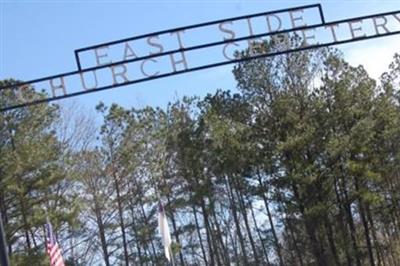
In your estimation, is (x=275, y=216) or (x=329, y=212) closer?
(x=329, y=212)

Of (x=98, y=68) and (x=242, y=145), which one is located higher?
(x=242, y=145)

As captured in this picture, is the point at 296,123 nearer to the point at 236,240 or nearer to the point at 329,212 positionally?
the point at 329,212

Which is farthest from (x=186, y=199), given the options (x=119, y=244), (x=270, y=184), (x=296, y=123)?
(x=296, y=123)

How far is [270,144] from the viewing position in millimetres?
38250

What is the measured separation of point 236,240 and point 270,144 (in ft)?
47.1

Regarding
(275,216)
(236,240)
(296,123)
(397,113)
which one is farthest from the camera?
(236,240)

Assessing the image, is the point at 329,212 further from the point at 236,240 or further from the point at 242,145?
the point at 236,240

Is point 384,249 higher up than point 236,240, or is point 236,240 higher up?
point 236,240

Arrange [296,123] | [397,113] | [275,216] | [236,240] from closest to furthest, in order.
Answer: [296,123], [397,113], [275,216], [236,240]

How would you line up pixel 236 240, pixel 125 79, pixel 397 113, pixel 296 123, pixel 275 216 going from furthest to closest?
1. pixel 236 240
2. pixel 275 216
3. pixel 397 113
4. pixel 296 123
5. pixel 125 79

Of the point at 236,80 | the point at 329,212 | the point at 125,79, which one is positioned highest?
the point at 236,80

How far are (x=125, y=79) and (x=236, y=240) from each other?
41343mm

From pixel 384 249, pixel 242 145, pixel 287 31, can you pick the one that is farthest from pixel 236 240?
pixel 287 31

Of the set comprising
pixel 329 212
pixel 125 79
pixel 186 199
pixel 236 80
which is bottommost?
pixel 125 79
